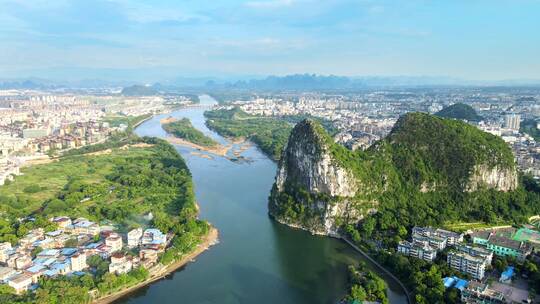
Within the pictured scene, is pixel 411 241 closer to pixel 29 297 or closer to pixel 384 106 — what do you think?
pixel 29 297

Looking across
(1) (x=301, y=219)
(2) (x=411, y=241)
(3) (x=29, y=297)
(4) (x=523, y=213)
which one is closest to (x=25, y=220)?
(3) (x=29, y=297)

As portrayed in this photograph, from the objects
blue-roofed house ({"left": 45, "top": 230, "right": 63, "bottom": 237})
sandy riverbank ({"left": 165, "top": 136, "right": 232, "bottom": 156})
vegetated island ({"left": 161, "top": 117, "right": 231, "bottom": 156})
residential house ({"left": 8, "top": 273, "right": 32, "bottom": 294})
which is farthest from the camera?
vegetated island ({"left": 161, "top": 117, "right": 231, "bottom": 156})

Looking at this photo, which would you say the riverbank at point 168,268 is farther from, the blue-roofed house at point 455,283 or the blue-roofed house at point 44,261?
the blue-roofed house at point 455,283

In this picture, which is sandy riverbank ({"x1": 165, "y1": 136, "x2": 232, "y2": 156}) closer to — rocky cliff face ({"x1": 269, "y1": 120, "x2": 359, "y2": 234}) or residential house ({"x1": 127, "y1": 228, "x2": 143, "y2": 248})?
rocky cliff face ({"x1": 269, "y1": 120, "x2": 359, "y2": 234})

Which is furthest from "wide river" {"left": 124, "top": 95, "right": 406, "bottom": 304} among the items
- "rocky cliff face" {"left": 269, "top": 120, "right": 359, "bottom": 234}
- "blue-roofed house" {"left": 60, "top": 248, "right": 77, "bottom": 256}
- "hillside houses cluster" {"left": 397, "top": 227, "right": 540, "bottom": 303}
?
"blue-roofed house" {"left": 60, "top": 248, "right": 77, "bottom": 256}

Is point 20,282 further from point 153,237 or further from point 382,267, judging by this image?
point 382,267

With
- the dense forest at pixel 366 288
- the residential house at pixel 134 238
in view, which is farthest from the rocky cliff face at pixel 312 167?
the residential house at pixel 134 238
